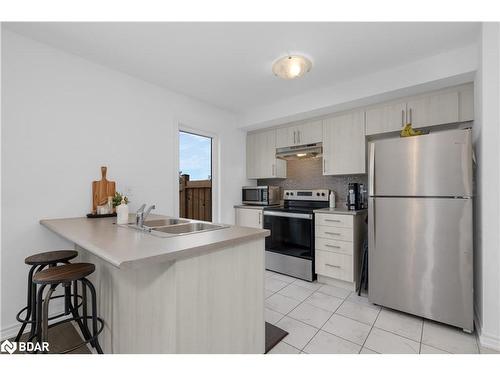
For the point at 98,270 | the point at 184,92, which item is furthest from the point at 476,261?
the point at 184,92

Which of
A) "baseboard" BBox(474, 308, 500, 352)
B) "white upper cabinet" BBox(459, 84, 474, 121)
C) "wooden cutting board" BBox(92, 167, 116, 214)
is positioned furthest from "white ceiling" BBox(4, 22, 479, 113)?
"baseboard" BBox(474, 308, 500, 352)

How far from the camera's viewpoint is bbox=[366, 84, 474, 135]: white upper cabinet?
7.61ft

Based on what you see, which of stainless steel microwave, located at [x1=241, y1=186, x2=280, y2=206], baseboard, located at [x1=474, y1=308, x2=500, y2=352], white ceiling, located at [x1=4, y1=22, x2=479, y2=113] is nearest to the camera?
baseboard, located at [x1=474, y1=308, x2=500, y2=352]

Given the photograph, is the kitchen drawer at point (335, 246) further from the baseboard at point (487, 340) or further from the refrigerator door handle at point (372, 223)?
the baseboard at point (487, 340)

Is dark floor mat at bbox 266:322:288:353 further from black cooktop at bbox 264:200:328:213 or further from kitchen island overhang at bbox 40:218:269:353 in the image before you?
black cooktop at bbox 264:200:328:213

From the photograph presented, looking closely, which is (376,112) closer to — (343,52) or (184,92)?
(343,52)

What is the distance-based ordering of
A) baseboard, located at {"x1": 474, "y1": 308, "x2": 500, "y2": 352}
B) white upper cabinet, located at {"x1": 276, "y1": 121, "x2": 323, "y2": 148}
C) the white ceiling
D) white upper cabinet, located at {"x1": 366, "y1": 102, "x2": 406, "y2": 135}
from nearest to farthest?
1. baseboard, located at {"x1": 474, "y1": 308, "x2": 500, "y2": 352}
2. the white ceiling
3. white upper cabinet, located at {"x1": 366, "y1": 102, "x2": 406, "y2": 135}
4. white upper cabinet, located at {"x1": 276, "y1": 121, "x2": 323, "y2": 148}

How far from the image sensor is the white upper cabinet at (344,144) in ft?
9.64

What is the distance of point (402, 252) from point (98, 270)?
2.51 m

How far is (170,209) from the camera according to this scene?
2.95 metres

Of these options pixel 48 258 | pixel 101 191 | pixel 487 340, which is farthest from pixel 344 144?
pixel 48 258

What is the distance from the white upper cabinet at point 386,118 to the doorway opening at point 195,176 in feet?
7.18

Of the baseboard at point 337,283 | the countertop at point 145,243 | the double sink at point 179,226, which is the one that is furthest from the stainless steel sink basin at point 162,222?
the baseboard at point 337,283

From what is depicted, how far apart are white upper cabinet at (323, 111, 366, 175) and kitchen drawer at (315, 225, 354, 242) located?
0.75 m
